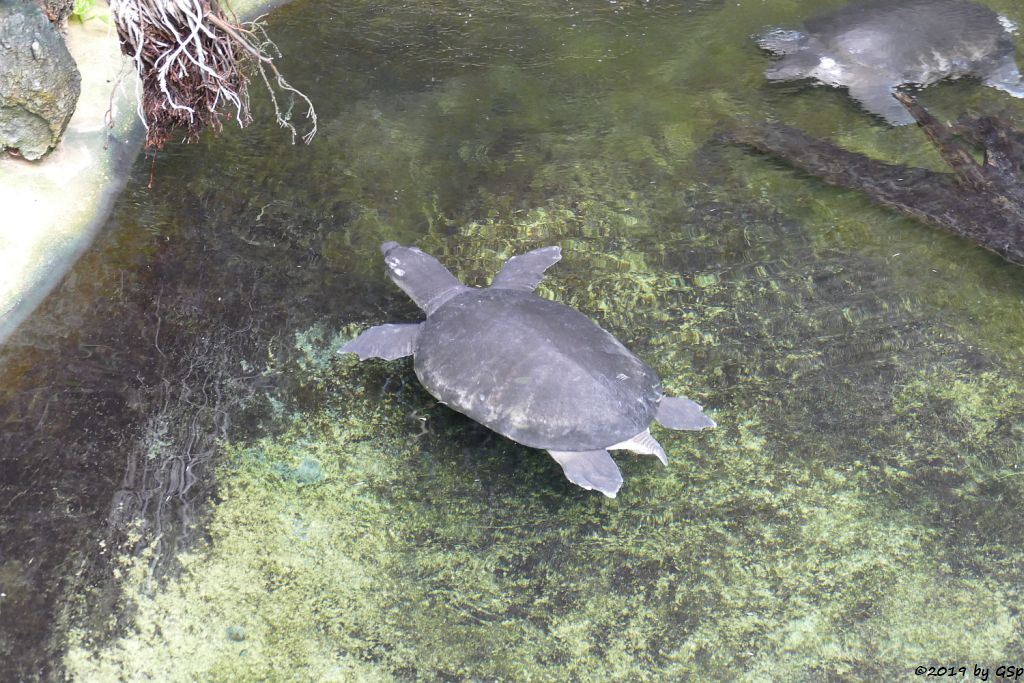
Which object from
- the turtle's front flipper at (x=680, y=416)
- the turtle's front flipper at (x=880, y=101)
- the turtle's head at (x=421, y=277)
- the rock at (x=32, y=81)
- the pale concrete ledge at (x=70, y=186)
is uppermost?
the rock at (x=32, y=81)

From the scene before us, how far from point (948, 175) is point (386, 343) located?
234 centimetres

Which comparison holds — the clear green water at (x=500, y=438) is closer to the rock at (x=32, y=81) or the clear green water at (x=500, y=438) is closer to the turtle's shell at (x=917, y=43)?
the turtle's shell at (x=917, y=43)

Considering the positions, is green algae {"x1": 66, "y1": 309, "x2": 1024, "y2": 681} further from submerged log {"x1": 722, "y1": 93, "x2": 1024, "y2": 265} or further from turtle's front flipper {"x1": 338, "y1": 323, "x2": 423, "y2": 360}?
submerged log {"x1": 722, "y1": 93, "x2": 1024, "y2": 265}

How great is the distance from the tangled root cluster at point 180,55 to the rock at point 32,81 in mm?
358

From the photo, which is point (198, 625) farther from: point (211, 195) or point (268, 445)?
point (211, 195)

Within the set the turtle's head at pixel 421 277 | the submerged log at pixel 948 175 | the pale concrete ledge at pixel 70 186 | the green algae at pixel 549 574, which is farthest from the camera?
the submerged log at pixel 948 175

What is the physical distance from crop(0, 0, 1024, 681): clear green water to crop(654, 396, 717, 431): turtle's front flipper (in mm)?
131

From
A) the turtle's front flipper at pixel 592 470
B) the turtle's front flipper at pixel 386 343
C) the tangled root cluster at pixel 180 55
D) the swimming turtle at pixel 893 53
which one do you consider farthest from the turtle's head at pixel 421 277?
the swimming turtle at pixel 893 53

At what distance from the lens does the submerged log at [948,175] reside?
300 centimetres

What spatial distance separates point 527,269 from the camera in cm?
284

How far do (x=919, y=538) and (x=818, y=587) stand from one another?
35 cm

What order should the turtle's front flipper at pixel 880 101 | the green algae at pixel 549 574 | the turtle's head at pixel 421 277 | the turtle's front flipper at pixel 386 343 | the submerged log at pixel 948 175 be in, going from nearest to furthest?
the green algae at pixel 549 574, the turtle's front flipper at pixel 386 343, the turtle's head at pixel 421 277, the submerged log at pixel 948 175, the turtle's front flipper at pixel 880 101

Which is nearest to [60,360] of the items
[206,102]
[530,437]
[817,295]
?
[206,102]

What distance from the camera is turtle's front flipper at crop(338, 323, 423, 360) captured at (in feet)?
8.55
